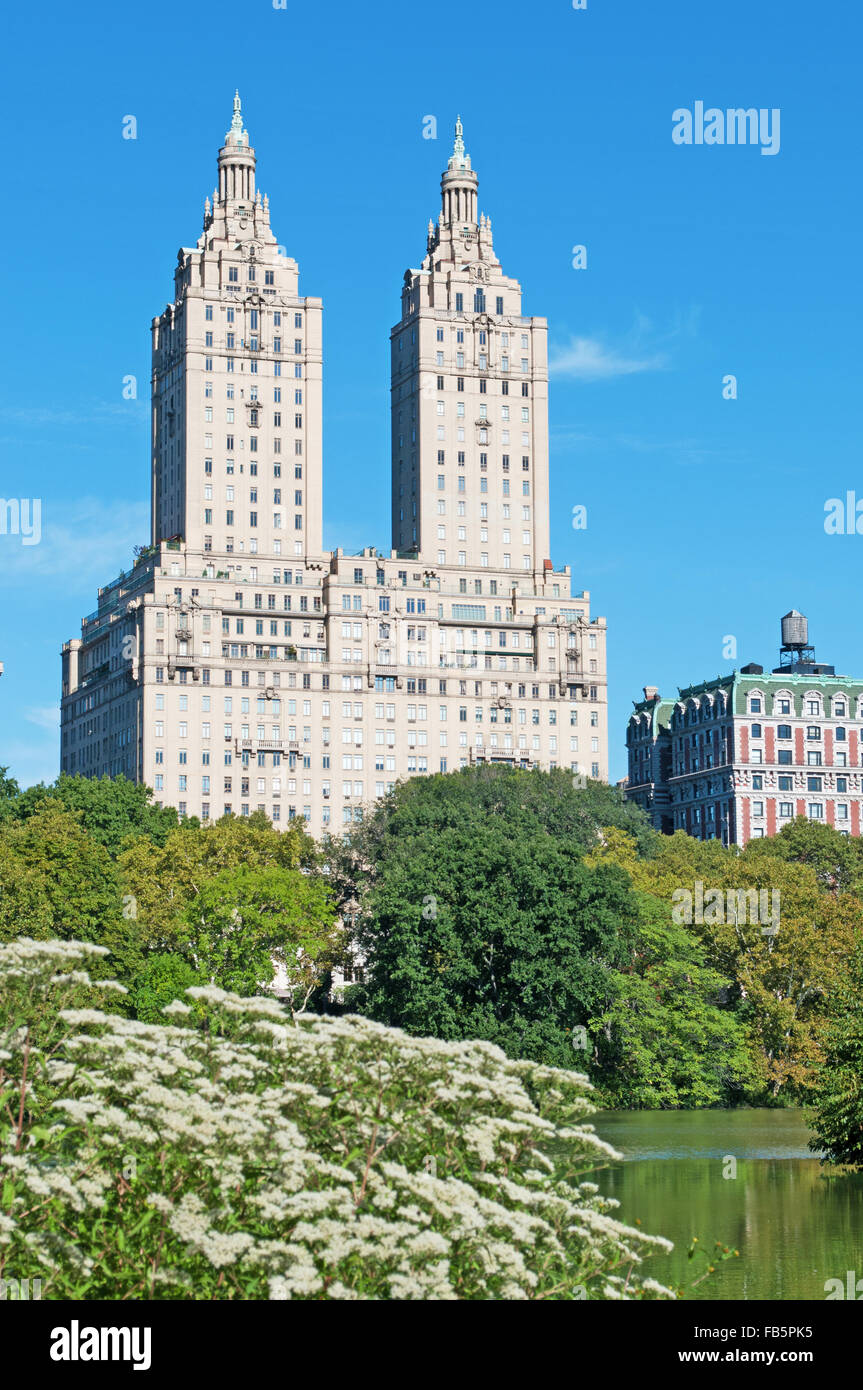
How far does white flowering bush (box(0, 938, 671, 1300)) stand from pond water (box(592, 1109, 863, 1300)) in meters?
14.2

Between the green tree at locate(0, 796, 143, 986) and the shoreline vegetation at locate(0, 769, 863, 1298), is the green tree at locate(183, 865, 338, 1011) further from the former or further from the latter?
the green tree at locate(0, 796, 143, 986)

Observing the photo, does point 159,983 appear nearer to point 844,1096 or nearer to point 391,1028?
point 844,1096

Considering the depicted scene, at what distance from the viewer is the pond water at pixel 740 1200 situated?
44406mm

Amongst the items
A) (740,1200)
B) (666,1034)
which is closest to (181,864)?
(666,1034)

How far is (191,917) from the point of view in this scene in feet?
373

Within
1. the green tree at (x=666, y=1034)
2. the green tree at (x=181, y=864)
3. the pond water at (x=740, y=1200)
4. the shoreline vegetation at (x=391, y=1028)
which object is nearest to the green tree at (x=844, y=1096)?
the shoreline vegetation at (x=391, y=1028)

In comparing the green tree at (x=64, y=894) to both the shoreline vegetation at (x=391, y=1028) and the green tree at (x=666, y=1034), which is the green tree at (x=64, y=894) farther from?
the green tree at (x=666, y=1034)

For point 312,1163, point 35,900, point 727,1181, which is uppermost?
point 35,900

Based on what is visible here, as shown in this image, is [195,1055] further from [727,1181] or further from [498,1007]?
[498,1007]

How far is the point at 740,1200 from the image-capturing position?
201 ft

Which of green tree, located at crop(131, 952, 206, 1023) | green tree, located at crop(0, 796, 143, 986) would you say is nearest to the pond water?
green tree, located at crop(131, 952, 206, 1023)

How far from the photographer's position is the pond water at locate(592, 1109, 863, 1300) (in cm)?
4441
